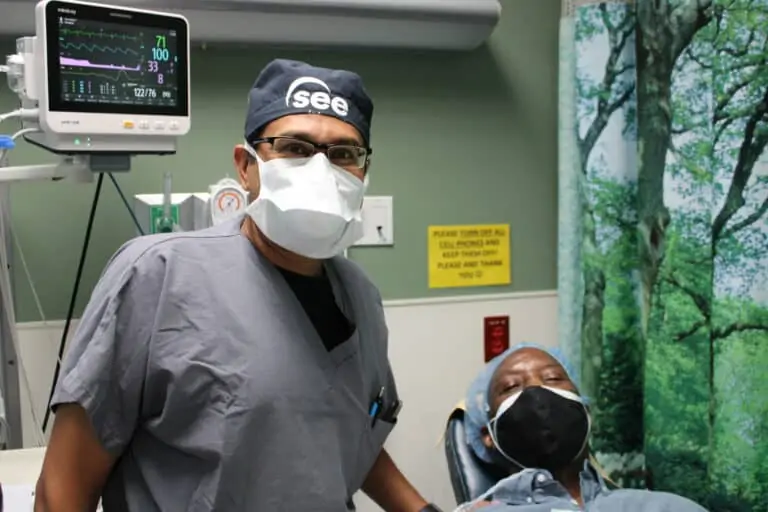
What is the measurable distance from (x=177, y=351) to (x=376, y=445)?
439 mm

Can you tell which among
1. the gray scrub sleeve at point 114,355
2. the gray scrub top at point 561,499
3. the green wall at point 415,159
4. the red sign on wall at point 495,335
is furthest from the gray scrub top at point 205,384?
the red sign on wall at point 495,335

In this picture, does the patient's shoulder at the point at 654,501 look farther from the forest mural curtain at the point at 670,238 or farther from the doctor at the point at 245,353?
the doctor at the point at 245,353

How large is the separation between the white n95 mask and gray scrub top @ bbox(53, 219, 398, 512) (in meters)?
0.07

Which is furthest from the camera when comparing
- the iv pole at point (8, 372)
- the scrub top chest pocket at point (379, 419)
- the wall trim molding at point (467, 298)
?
the wall trim molding at point (467, 298)

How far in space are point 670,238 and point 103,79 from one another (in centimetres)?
135

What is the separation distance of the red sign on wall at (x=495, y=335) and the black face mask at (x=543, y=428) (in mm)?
618

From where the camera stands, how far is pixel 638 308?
2168mm

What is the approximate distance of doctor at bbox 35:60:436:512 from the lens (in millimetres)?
1113

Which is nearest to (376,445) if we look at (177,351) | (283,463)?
(283,463)

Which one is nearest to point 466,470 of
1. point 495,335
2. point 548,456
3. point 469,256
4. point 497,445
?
point 497,445

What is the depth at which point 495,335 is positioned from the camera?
8.11 feet

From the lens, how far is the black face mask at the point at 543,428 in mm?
1774

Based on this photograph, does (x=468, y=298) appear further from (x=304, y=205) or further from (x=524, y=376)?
(x=304, y=205)

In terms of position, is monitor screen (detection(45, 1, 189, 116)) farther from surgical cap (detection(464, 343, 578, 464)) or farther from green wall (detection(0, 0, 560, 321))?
surgical cap (detection(464, 343, 578, 464))
